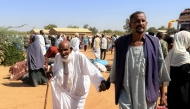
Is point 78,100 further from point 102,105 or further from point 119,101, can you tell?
point 102,105

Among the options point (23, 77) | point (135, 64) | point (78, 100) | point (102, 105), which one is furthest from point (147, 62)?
point (23, 77)

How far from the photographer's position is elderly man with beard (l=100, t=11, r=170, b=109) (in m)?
2.97

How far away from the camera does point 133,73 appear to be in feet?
9.82

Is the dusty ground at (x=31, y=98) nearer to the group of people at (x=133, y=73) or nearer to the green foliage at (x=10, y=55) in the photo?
the group of people at (x=133, y=73)

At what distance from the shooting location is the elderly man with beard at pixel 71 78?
13.7 feet

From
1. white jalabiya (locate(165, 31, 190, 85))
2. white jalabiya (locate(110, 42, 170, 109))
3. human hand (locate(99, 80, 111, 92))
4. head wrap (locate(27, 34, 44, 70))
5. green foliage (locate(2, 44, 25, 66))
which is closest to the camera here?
white jalabiya (locate(110, 42, 170, 109))

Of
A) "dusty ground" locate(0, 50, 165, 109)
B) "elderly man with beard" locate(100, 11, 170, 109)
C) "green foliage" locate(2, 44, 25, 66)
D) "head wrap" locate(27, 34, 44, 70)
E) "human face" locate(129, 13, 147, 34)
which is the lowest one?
"dusty ground" locate(0, 50, 165, 109)

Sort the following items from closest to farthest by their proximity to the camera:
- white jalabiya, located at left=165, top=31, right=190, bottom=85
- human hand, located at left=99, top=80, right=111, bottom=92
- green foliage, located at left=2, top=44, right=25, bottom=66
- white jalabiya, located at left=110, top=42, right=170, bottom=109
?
white jalabiya, located at left=110, top=42, right=170, bottom=109, human hand, located at left=99, top=80, right=111, bottom=92, white jalabiya, located at left=165, top=31, right=190, bottom=85, green foliage, located at left=2, top=44, right=25, bottom=66

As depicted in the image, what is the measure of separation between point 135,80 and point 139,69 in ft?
0.44

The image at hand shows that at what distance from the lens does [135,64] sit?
299 cm

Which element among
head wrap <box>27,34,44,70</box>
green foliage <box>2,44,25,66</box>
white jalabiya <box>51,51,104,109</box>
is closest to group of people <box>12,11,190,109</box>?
white jalabiya <box>51,51,104,109</box>

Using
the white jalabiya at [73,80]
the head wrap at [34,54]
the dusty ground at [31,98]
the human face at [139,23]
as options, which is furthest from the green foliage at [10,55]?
the human face at [139,23]

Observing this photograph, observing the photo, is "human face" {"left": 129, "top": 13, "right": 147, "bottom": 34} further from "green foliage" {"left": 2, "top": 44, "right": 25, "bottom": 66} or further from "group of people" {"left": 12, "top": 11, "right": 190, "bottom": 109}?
"green foliage" {"left": 2, "top": 44, "right": 25, "bottom": 66}

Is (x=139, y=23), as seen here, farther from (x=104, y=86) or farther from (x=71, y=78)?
(x=71, y=78)
